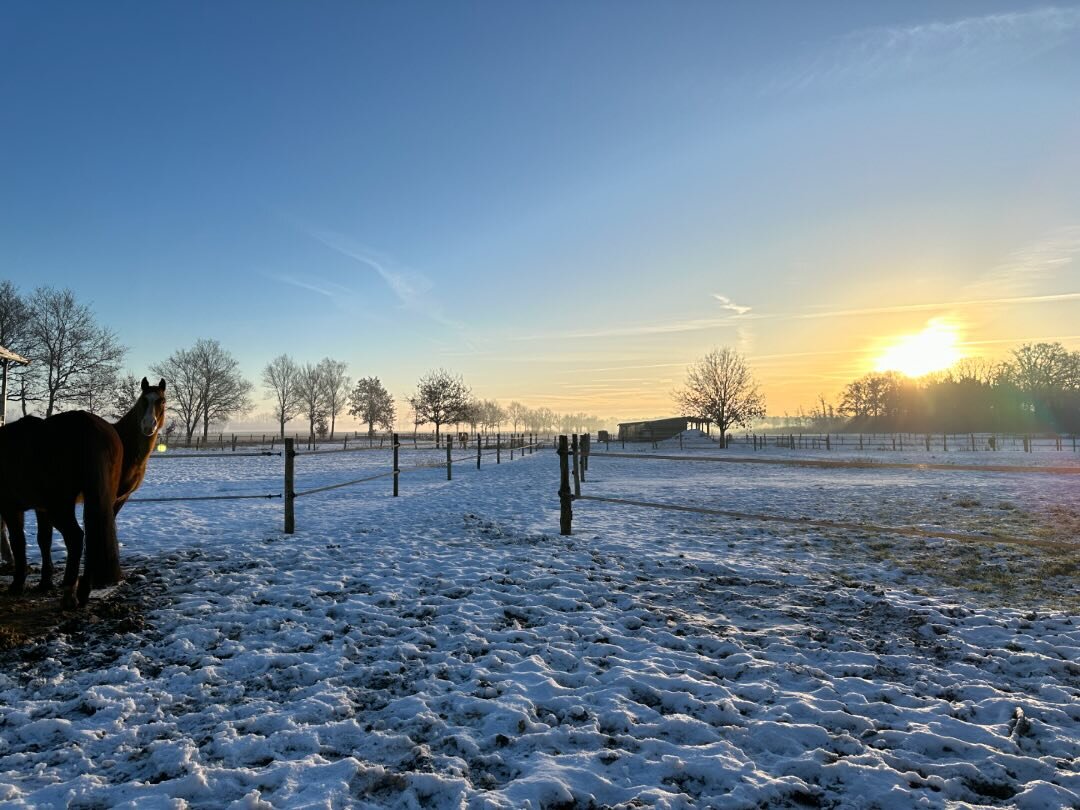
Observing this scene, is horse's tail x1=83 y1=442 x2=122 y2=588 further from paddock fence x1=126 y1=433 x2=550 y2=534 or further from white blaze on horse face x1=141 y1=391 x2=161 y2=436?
paddock fence x1=126 y1=433 x2=550 y2=534

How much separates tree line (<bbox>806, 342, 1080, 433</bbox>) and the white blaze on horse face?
7238 cm

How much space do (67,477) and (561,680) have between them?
450 cm

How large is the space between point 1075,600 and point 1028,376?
83.9 m

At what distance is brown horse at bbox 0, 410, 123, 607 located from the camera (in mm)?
4488

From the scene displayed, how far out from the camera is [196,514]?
9.58m

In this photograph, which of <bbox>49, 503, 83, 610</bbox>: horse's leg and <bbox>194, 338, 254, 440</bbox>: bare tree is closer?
<bbox>49, 503, 83, 610</bbox>: horse's leg

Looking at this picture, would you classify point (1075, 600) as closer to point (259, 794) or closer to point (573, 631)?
point (573, 631)

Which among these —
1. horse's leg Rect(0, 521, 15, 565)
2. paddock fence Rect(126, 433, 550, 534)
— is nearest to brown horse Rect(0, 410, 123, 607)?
paddock fence Rect(126, 433, 550, 534)

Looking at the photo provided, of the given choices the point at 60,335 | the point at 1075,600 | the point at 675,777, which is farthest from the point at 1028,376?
the point at 60,335

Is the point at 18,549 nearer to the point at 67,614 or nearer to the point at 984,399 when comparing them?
the point at 67,614

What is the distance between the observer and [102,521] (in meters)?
4.66

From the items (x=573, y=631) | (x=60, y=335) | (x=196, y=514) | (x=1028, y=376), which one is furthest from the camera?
(x=1028, y=376)

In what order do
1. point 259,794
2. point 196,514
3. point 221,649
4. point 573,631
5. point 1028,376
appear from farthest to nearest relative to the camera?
point 1028,376 < point 196,514 < point 573,631 < point 221,649 < point 259,794

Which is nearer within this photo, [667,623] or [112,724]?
[112,724]
